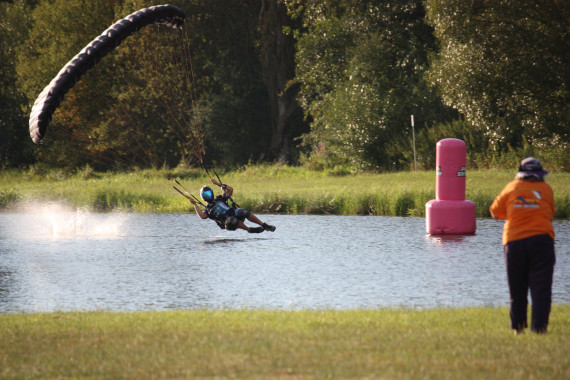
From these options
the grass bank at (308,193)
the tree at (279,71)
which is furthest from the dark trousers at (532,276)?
the tree at (279,71)

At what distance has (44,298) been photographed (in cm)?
1230

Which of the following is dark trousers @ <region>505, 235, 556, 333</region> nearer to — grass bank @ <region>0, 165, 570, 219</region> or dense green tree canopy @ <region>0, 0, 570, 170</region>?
dense green tree canopy @ <region>0, 0, 570, 170</region>

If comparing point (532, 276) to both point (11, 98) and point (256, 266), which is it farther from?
point (11, 98)

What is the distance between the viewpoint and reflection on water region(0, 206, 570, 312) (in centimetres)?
1192

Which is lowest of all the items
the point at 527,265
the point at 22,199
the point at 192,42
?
the point at 22,199

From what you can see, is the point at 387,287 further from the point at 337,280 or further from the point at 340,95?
the point at 340,95

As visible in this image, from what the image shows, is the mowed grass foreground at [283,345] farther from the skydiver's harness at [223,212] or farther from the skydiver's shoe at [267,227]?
the skydiver's shoe at [267,227]

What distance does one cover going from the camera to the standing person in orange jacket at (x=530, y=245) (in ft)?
27.8

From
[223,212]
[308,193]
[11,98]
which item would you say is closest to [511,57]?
[308,193]

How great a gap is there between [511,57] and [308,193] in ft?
28.0

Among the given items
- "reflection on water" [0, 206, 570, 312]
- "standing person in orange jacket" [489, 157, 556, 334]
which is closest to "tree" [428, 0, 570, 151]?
"reflection on water" [0, 206, 570, 312]

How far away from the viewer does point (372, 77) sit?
4119 centimetres

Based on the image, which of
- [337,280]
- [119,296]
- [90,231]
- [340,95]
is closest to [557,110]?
[340,95]

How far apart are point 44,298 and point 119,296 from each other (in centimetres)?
108
